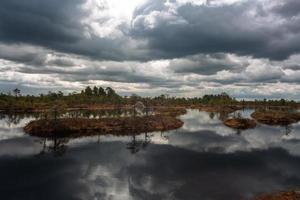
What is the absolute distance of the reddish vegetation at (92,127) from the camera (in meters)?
92.2

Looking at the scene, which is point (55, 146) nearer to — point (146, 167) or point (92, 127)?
point (92, 127)

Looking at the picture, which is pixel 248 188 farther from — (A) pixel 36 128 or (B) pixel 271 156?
(A) pixel 36 128

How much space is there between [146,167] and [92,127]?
48.9 m

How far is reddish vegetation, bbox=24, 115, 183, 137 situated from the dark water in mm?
9277

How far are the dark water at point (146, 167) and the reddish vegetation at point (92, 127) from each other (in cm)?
928

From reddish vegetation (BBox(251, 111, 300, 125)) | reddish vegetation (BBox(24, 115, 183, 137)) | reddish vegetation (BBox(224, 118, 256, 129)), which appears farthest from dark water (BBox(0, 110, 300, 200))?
reddish vegetation (BBox(251, 111, 300, 125))

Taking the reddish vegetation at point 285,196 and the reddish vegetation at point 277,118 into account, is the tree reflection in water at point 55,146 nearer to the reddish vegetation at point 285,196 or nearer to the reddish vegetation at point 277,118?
the reddish vegetation at point 285,196

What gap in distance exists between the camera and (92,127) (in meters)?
97.8

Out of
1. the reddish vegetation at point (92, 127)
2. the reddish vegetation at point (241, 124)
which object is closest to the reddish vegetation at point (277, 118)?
the reddish vegetation at point (241, 124)

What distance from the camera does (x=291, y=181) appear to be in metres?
45.3

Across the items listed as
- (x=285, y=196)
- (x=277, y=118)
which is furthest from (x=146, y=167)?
(x=277, y=118)

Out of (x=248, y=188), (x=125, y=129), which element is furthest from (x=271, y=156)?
(x=125, y=129)

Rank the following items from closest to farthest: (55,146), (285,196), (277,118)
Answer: (285,196) → (55,146) → (277,118)

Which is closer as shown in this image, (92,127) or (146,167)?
(146,167)
